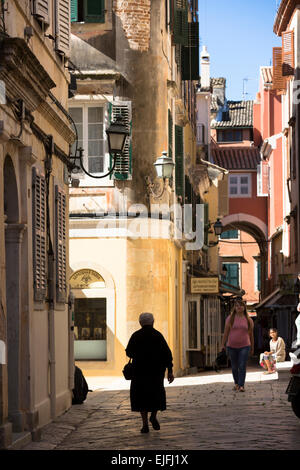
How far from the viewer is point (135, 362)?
13.8 meters

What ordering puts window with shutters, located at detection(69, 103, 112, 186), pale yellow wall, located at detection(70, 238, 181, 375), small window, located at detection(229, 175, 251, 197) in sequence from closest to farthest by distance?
window with shutters, located at detection(69, 103, 112, 186), pale yellow wall, located at detection(70, 238, 181, 375), small window, located at detection(229, 175, 251, 197)

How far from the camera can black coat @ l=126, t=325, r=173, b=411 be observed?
1355 centimetres

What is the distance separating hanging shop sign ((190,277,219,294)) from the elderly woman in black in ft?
59.1

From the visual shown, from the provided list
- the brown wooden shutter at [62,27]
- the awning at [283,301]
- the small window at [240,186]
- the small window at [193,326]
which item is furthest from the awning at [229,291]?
the brown wooden shutter at [62,27]

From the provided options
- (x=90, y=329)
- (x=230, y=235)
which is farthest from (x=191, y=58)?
(x=230, y=235)

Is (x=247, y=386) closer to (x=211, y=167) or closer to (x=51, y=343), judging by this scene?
(x=51, y=343)

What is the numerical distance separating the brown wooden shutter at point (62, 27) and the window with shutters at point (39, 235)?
2851 mm

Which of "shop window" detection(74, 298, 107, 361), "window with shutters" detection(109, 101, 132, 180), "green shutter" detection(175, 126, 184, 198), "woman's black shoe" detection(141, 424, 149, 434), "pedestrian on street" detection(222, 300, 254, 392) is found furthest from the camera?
"green shutter" detection(175, 126, 184, 198)

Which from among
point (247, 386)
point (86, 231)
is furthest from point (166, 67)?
point (247, 386)

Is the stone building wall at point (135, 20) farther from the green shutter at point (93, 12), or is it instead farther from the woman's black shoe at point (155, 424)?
the woman's black shoe at point (155, 424)

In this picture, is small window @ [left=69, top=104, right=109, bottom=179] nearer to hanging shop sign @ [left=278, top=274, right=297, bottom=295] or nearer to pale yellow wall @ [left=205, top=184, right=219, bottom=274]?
hanging shop sign @ [left=278, top=274, right=297, bottom=295]

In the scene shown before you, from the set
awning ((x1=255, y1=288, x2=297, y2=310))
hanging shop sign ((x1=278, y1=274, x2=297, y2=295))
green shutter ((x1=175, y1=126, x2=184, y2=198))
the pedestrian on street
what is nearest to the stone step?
the pedestrian on street
